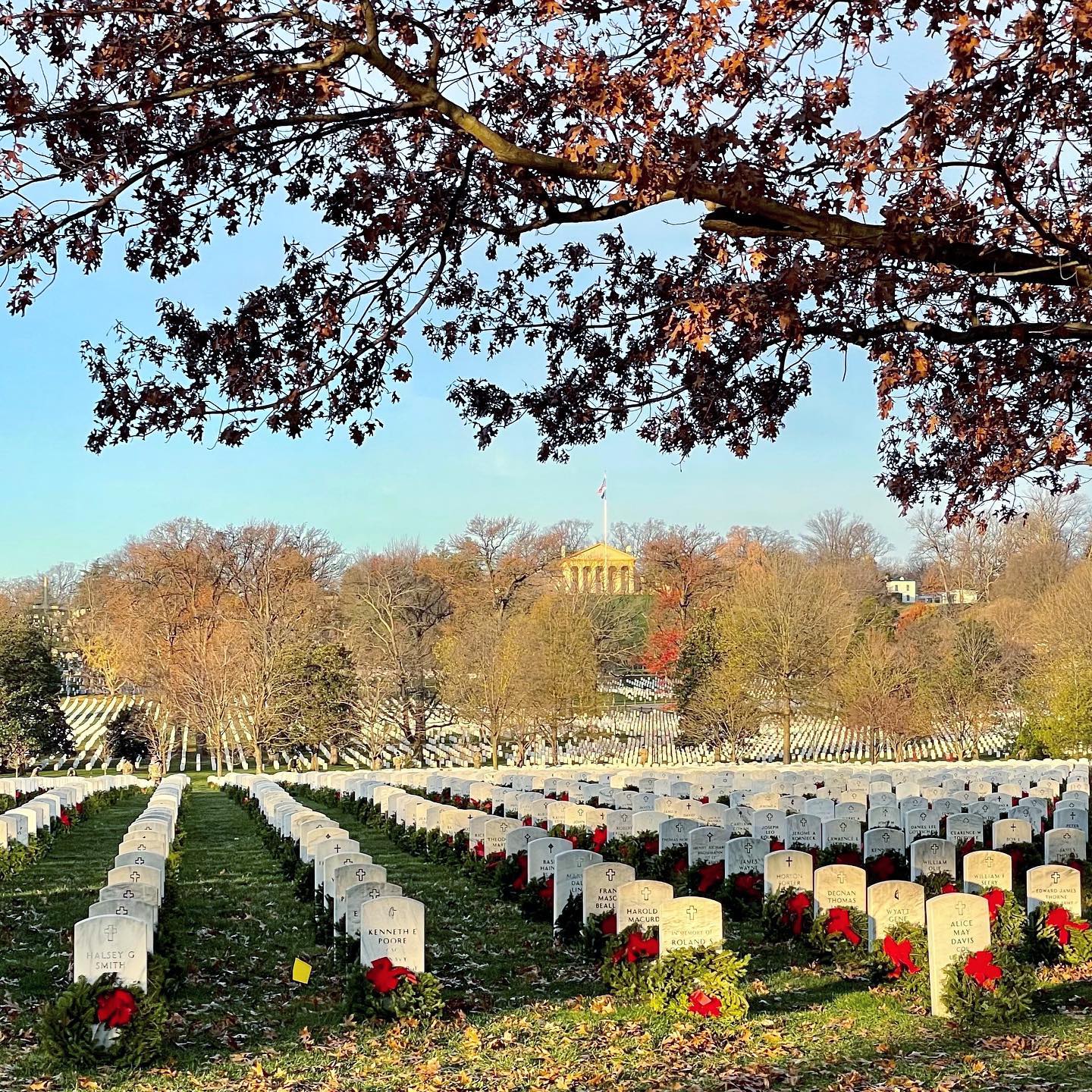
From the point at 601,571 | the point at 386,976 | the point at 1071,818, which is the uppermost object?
the point at 601,571

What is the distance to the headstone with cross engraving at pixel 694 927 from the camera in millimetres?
8383

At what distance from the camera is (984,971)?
7.79 metres

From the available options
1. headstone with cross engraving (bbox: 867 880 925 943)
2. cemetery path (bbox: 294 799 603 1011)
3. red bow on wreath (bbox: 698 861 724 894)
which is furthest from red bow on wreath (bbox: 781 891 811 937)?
cemetery path (bbox: 294 799 603 1011)

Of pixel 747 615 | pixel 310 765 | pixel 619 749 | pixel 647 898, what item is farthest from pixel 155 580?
pixel 647 898

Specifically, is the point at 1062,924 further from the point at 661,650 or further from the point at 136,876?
the point at 661,650

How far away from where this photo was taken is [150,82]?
568 cm

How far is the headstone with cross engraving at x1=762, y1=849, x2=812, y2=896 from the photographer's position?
34.9 feet

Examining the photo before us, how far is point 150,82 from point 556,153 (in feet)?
8.02

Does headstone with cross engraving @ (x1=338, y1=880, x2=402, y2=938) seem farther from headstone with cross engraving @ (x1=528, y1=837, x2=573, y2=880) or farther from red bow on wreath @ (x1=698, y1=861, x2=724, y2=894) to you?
red bow on wreath @ (x1=698, y1=861, x2=724, y2=894)

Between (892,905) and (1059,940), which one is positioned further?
(892,905)

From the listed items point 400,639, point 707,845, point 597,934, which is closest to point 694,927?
point 597,934

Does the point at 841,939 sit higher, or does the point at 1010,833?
the point at 1010,833

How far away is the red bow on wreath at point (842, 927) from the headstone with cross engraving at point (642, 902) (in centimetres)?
147

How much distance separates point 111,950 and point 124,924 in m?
0.18
